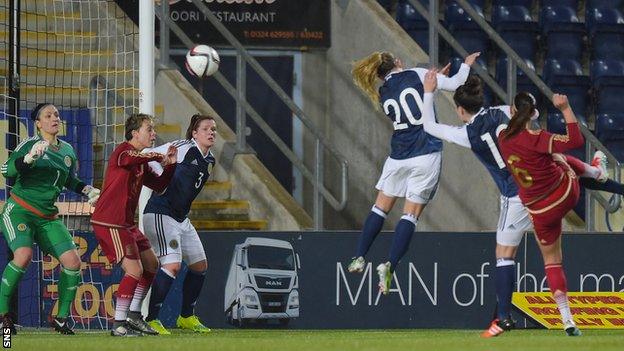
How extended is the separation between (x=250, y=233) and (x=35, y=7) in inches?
129

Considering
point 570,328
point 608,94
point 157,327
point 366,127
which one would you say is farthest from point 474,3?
point 570,328

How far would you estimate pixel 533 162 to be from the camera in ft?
37.1

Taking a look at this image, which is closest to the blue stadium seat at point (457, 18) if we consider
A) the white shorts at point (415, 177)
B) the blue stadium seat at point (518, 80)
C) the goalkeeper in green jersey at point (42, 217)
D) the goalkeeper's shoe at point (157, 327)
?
the blue stadium seat at point (518, 80)

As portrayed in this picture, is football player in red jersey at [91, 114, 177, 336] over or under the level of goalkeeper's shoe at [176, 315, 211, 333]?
over

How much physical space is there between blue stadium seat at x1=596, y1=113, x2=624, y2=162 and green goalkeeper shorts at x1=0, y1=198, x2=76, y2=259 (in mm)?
7373

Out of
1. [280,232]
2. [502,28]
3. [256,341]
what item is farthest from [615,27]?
[256,341]

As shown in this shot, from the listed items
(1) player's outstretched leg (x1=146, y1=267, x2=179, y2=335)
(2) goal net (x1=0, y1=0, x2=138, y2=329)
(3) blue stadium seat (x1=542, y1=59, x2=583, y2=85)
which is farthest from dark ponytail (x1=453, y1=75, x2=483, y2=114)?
(3) blue stadium seat (x1=542, y1=59, x2=583, y2=85)

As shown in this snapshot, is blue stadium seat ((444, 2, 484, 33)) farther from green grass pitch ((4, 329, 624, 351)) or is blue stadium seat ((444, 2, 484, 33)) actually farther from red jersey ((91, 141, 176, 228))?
green grass pitch ((4, 329, 624, 351))

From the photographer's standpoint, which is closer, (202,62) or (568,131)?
(568,131)

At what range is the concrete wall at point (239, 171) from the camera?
54.7ft

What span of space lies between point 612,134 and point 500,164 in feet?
19.5

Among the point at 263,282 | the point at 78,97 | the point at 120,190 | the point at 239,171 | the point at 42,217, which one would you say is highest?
the point at 78,97

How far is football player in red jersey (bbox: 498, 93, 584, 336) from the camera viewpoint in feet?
36.8

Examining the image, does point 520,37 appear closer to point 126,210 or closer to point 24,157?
point 126,210
